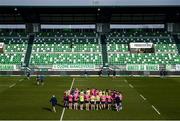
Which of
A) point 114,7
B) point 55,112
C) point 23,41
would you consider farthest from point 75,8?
point 55,112

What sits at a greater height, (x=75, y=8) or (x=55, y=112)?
(x=75, y=8)

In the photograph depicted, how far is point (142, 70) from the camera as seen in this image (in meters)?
74.0

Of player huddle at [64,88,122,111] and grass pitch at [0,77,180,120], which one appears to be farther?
player huddle at [64,88,122,111]

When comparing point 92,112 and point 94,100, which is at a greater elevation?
point 94,100

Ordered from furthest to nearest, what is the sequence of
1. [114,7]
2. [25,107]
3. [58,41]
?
[58,41]
[114,7]
[25,107]

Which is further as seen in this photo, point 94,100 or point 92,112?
point 94,100

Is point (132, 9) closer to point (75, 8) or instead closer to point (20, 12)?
point (75, 8)

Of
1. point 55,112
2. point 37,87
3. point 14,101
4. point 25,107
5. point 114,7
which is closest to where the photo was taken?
point 55,112

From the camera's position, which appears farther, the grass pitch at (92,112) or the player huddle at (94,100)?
the player huddle at (94,100)

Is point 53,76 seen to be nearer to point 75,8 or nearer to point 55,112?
point 75,8

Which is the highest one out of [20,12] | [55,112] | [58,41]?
[20,12]

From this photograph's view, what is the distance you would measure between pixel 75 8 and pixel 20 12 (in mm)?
10526

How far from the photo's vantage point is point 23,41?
86000 millimetres

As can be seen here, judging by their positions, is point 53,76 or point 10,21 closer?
point 53,76
